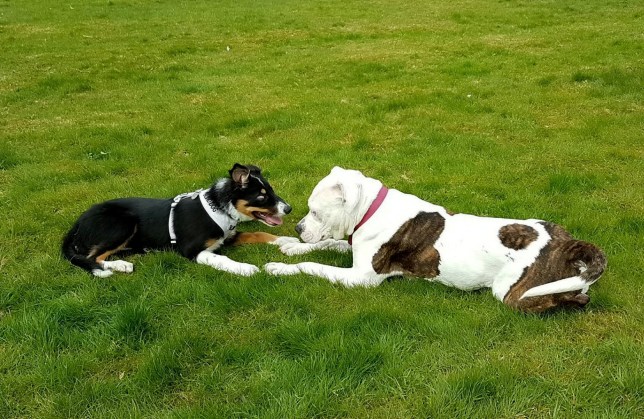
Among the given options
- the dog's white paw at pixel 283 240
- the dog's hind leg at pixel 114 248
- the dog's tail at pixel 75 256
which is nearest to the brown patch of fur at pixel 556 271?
the dog's white paw at pixel 283 240

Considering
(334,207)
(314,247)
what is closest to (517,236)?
(334,207)

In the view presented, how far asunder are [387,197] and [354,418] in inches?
99.6

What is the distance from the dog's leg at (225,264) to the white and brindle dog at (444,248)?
0.20m

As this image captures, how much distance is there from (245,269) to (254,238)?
94 cm

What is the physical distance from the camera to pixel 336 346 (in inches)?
174

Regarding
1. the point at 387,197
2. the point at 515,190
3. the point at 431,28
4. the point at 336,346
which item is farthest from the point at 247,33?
the point at 336,346

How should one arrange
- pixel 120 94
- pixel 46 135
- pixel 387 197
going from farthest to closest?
pixel 120 94 → pixel 46 135 → pixel 387 197

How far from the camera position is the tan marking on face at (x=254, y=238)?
21.8 ft

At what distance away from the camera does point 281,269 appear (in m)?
5.72

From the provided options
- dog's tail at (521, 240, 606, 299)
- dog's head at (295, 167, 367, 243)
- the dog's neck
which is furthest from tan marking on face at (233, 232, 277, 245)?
dog's tail at (521, 240, 606, 299)

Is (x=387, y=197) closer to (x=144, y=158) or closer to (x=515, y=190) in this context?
(x=515, y=190)

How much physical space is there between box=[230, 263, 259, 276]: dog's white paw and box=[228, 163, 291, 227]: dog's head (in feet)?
2.72

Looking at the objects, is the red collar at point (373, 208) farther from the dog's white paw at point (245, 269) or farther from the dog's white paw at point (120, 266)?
the dog's white paw at point (120, 266)

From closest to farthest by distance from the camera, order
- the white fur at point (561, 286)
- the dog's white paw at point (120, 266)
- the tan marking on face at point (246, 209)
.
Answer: the white fur at point (561, 286) → the dog's white paw at point (120, 266) → the tan marking on face at point (246, 209)
